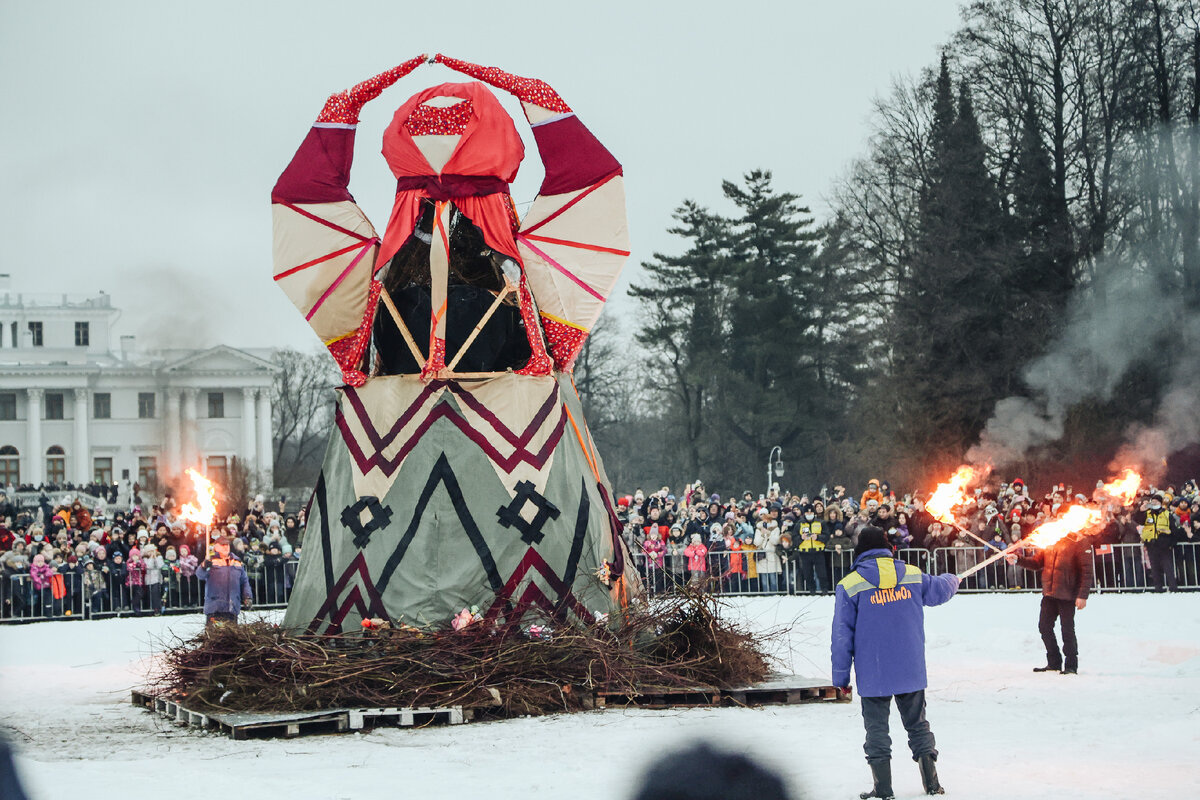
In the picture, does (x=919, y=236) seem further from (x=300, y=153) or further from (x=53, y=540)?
(x=300, y=153)

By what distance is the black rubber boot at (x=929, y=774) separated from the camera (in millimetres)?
8617

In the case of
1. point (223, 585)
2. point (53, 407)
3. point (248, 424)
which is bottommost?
point (223, 585)

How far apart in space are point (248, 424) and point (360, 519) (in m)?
71.3

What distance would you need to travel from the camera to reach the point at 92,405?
266ft

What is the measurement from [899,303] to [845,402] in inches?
684

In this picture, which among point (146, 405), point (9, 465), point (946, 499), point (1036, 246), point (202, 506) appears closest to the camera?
point (946, 499)

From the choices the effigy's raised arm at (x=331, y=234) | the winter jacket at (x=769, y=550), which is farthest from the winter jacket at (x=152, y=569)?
the effigy's raised arm at (x=331, y=234)

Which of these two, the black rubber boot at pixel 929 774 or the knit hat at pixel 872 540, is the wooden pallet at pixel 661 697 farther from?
the black rubber boot at pixel 929 774

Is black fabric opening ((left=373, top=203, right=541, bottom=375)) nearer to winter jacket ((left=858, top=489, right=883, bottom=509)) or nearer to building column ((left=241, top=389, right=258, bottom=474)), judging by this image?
winter jacket ((left=858, top=489, right=883, bottom=509))

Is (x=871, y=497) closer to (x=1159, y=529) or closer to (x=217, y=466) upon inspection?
(x=1159, y=529)

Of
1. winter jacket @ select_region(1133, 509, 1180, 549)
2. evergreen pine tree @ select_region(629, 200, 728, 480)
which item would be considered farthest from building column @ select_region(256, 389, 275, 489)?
winter jacket @ select_region(1133, 509, 1180, 549)

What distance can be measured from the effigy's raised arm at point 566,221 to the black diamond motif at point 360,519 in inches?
92.7

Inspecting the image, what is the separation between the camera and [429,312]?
13820mm

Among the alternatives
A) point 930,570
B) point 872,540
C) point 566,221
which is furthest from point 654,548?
point 872,540
